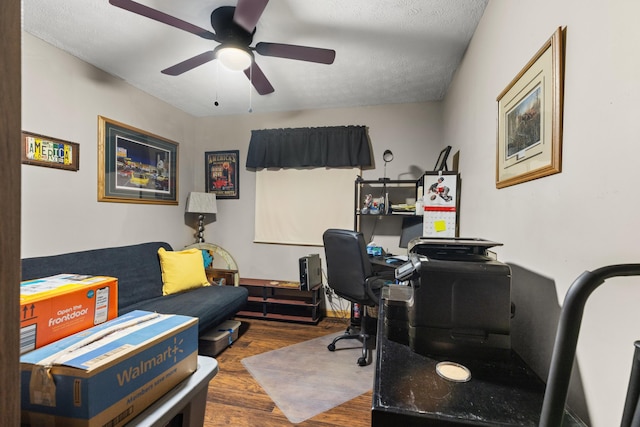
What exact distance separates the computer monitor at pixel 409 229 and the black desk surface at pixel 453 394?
215cm

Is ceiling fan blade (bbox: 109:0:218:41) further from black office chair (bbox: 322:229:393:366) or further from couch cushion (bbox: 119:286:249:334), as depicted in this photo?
couch cushion (bbox: 119:286:249:334)

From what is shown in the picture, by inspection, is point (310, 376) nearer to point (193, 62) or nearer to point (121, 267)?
point (121, 267)

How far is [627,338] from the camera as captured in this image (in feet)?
2.01

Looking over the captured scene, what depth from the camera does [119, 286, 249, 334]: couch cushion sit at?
2.27 m

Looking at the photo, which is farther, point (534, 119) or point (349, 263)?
point (349, 263)

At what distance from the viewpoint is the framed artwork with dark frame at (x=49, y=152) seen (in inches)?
78.4

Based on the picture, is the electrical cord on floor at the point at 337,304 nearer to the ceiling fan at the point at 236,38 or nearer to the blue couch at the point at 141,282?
the blue couch at the point at 141,282

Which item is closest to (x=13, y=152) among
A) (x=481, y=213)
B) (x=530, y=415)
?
(x=530, y=415)

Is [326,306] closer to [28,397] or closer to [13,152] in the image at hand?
[28,397]

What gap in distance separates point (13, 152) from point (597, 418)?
1299 mm

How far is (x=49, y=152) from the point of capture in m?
2.13

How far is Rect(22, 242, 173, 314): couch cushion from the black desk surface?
2344 millimetres

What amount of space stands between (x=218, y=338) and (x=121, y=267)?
3.56 feet

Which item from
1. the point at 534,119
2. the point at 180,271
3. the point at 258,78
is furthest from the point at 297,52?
the point at 180,271
